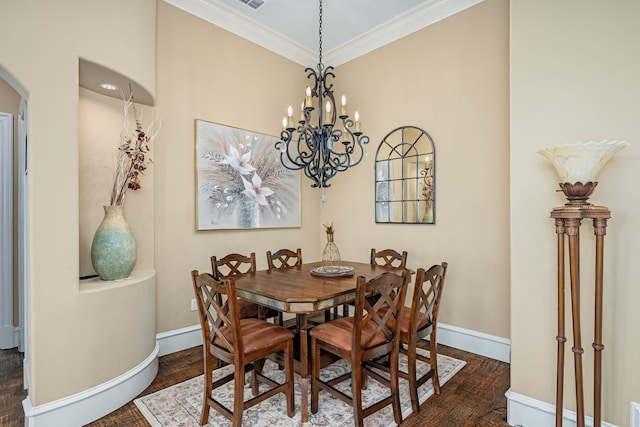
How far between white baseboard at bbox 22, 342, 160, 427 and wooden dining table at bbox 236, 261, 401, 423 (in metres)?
0.98

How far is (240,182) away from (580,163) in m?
2.93

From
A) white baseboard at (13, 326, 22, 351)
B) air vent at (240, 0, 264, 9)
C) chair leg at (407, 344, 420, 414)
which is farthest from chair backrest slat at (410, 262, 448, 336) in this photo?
white baseboard at (13, 326, 22, 351)

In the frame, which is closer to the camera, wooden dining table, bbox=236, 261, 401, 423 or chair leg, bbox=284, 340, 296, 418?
wooden dining table, bbox=236, 261, 401, 423

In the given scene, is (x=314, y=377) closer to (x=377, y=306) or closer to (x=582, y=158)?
(x=377, y=306)

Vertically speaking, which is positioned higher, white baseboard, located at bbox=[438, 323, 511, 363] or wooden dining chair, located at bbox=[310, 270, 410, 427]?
wooden dining chair, located at bbox=[310, 270, 410, 427]

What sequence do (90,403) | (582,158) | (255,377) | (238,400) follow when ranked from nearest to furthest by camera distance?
(582,158)
(238,400)
(90,403)
(255,377)

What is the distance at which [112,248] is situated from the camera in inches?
94.0

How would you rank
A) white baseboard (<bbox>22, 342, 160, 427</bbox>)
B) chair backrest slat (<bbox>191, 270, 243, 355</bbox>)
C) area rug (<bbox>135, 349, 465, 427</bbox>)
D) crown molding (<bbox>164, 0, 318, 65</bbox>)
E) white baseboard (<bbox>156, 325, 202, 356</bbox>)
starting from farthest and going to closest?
crown molding (<bbox>164, 0, 318, 65</bbox>) < white baseboard (<bbox>156, 325, 202, 356</bbox>) < area rug (<bbox>135, 349, 465, 427</bbox>) < white baseboard (<bbox>22, 342, 160, 427</bbox>) < chair backrest slat (<bbox>191, 270, 243, 355</bbox>)

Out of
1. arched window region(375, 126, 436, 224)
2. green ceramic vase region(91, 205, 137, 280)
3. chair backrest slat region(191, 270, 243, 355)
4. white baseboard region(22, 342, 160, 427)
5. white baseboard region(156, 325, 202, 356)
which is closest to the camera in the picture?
chair backrest slat region(191, 270, 243, 355)

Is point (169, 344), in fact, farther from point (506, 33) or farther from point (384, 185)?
point (506, 33)

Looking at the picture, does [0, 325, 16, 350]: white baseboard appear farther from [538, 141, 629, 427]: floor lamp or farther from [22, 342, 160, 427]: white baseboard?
[538, 141, 629, 427]: floor lamp

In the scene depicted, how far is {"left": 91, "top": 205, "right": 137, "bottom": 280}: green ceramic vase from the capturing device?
238 centimetres

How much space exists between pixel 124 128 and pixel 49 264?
1.31 meters

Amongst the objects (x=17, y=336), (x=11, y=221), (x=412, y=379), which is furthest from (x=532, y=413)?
(x=11, y=221)
